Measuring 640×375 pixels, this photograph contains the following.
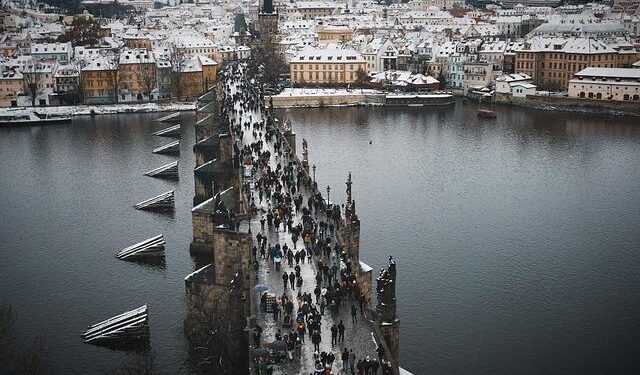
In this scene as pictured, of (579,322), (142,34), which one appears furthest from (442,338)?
(142,34)

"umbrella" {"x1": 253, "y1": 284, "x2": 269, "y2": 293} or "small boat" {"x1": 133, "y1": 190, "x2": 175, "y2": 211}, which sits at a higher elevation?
"umbrella" {"x1": 253, "y1": 284, "x2": 269, "y2": 293}

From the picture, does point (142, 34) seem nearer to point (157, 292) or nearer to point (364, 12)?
point (364, 12)

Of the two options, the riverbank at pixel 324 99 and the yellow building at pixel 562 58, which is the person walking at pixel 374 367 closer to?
the riverbank at pixel 324 99

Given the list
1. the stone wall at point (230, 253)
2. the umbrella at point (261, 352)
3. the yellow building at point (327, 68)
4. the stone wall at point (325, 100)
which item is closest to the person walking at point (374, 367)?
the umbrella at point (261, 352)

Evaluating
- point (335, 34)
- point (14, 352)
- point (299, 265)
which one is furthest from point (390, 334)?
point (335, 34)

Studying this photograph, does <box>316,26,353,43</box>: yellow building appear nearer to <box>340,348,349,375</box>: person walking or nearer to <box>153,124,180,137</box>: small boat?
<box>153,124,180,137</box>: small boat

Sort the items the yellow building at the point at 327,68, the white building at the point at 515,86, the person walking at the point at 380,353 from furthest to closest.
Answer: the yellow building at the point at 327,68, the white building at the point at 515,86, the person walking at the point at 380,353

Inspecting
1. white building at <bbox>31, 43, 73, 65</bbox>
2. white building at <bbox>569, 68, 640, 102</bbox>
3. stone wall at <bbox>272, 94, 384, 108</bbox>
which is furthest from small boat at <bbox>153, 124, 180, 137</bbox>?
white building at <bbox>569, 68, 640, 102</bbox>
